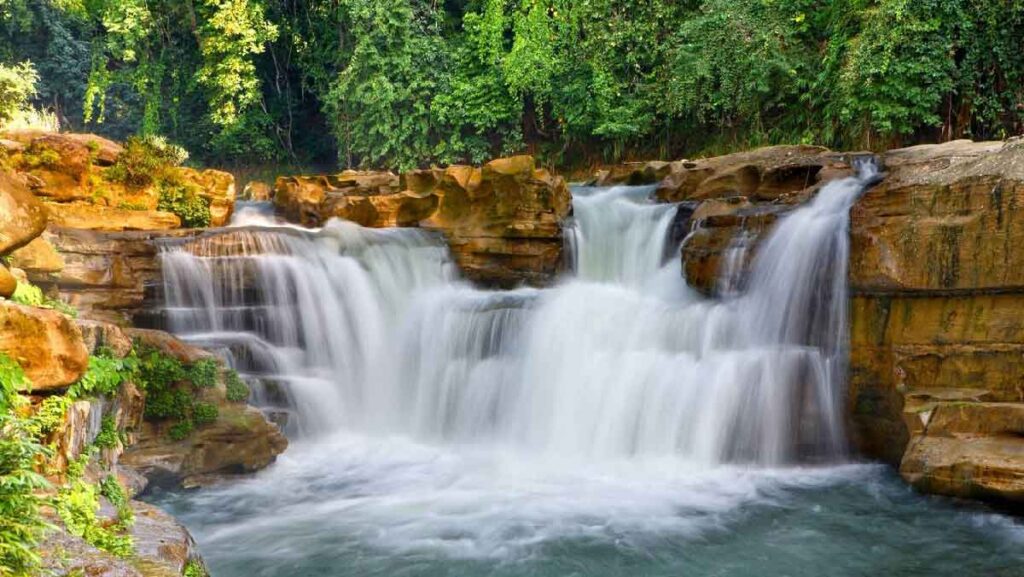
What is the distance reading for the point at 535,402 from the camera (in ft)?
35.9

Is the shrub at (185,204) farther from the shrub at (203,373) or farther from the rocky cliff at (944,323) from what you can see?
the rocky cliff at (944,323)

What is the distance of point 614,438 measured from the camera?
10.1 meters

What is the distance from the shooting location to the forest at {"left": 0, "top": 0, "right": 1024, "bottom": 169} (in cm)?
1530

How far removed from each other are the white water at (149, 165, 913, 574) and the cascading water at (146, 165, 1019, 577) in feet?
0.10

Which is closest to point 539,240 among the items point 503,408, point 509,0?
point 503,408

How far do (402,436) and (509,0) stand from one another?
66.5ft

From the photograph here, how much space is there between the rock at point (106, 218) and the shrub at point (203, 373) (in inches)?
177

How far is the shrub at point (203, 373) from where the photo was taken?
905 centimetres

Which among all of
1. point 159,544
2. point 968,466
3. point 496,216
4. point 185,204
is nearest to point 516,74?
point 496,216

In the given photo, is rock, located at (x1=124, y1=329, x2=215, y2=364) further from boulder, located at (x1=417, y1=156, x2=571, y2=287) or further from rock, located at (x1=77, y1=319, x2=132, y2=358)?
boulder, located at (x1=417, y1=156, x2=571, y2=287)

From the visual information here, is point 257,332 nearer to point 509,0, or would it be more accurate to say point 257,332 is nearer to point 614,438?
point 614,438

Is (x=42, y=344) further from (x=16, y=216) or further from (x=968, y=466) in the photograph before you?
(x=968, y=466)

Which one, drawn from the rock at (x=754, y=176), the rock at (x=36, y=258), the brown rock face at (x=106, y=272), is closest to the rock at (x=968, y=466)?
the rock at (x=754, y=176)

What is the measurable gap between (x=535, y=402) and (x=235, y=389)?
407 cm
